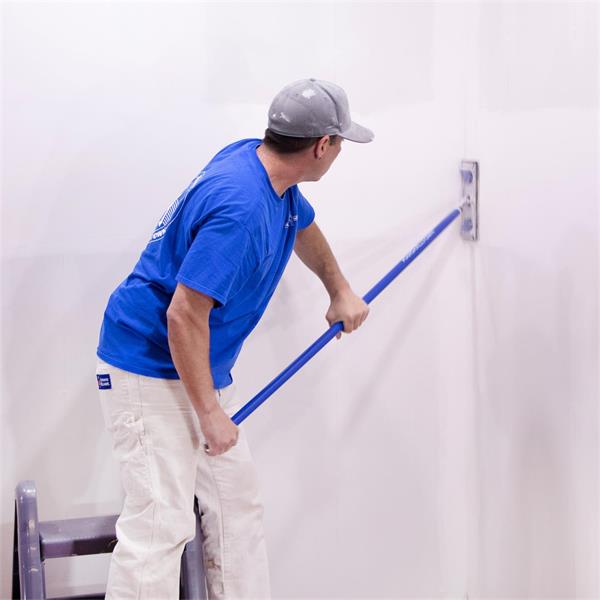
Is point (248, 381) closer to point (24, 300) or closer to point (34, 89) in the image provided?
point (24, 300)

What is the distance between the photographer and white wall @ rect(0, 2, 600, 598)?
1911 mm

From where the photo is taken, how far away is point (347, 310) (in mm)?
2100

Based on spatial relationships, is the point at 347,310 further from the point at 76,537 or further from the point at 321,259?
the point at 76,537

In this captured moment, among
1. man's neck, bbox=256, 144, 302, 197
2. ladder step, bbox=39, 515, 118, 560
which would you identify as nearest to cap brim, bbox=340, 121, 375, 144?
man's neck, bbox=256, 144, 302, 197

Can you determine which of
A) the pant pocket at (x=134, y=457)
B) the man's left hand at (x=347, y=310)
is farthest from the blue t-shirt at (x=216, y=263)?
the man's left hand at (x=347, y=310)

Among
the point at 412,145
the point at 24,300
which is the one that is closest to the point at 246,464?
the point at 24,300

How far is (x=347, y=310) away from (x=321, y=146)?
0.45 m

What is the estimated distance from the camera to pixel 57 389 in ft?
7.03

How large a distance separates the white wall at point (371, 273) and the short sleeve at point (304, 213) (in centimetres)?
19

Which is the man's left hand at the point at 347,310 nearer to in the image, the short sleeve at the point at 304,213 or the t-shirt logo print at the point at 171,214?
the short sleeve at the point at 304,213

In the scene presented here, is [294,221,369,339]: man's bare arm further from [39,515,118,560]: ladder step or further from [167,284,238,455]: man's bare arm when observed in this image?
[39,515,118,560]: ladder step

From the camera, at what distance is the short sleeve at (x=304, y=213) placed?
2020 millimetres

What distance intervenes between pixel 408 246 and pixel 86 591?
3.83 ft

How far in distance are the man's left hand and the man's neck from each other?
391mm
